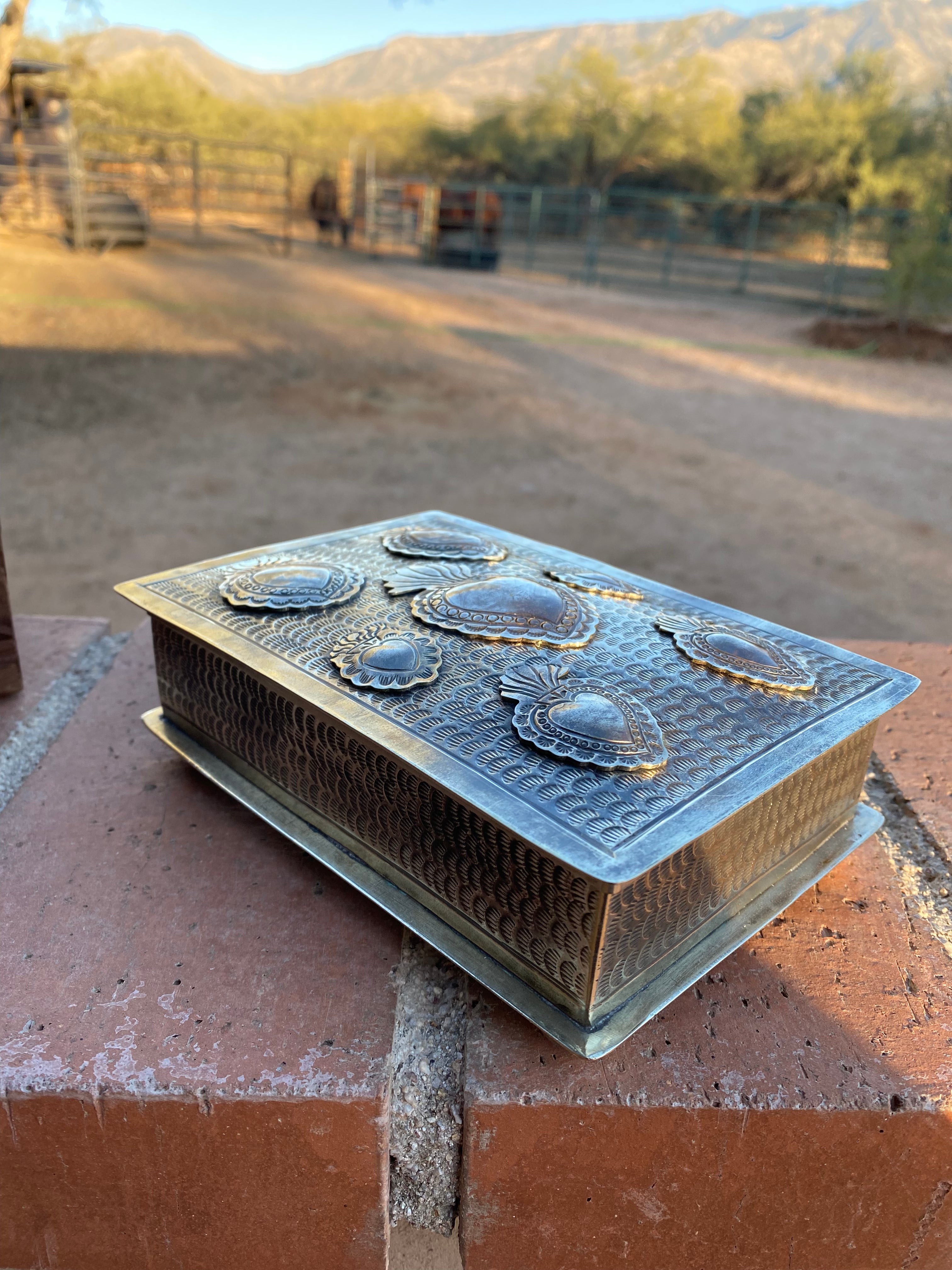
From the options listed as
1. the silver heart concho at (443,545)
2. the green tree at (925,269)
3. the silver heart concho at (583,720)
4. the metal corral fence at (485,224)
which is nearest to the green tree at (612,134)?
the metal corral fence at (485,224)

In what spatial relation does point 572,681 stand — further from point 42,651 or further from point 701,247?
point 701,247

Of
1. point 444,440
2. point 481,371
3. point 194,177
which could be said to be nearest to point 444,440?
point 444,440

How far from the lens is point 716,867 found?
0.81m

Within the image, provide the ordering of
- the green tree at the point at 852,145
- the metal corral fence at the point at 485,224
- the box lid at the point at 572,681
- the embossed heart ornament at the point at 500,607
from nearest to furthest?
1. the box lid at the point at 572,681
2. the embossed heart ornament at the point at 500,607
3. the metal corral fence at the point at 485,224
4. the green tree at the point at 852,145

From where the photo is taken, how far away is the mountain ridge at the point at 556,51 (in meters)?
95.3

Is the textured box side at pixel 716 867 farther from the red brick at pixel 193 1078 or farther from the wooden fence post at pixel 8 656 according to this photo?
the wooden fence post at pixel 8 656

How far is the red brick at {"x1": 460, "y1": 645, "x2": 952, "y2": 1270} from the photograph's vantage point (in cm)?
77

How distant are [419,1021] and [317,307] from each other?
312 inches

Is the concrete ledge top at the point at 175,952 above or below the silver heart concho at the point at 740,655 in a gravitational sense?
below

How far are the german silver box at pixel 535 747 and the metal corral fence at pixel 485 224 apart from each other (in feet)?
29.1

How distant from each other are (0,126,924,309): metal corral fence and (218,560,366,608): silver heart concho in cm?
877

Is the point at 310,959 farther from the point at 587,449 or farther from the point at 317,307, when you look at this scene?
the point at 317,307

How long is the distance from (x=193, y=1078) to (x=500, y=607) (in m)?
0.58

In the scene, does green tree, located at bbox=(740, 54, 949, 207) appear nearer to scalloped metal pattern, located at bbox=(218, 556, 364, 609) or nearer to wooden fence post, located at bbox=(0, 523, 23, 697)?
scalloped metal pattern, located at bbox=(218, 556, 364, 609)
